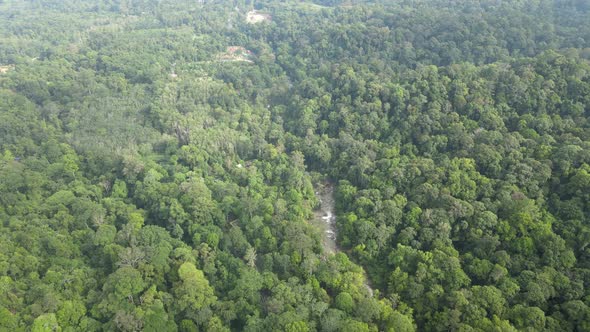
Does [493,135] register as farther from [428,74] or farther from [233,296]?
[233,296]

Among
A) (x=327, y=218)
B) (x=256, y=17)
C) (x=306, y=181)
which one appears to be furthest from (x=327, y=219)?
(x=256, y=17)

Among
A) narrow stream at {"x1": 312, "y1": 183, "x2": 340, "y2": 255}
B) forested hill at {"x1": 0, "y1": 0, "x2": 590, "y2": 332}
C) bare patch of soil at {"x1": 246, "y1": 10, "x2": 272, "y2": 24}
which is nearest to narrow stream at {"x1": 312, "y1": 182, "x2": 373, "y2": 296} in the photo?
narrow stream at {"x1": 312, "y1": 183, "x2": 340, "y2": 255}

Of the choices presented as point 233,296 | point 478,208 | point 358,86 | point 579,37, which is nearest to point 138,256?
point 233,296

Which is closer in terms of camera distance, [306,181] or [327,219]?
[327,219]

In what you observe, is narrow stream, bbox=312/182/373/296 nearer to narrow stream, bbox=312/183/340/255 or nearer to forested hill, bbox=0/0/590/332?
narrow stream, bbox=312/183/340/255

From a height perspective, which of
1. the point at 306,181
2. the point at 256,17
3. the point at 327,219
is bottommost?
the point at 327,219

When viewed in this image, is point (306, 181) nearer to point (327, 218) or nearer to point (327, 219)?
point (327, 218)
